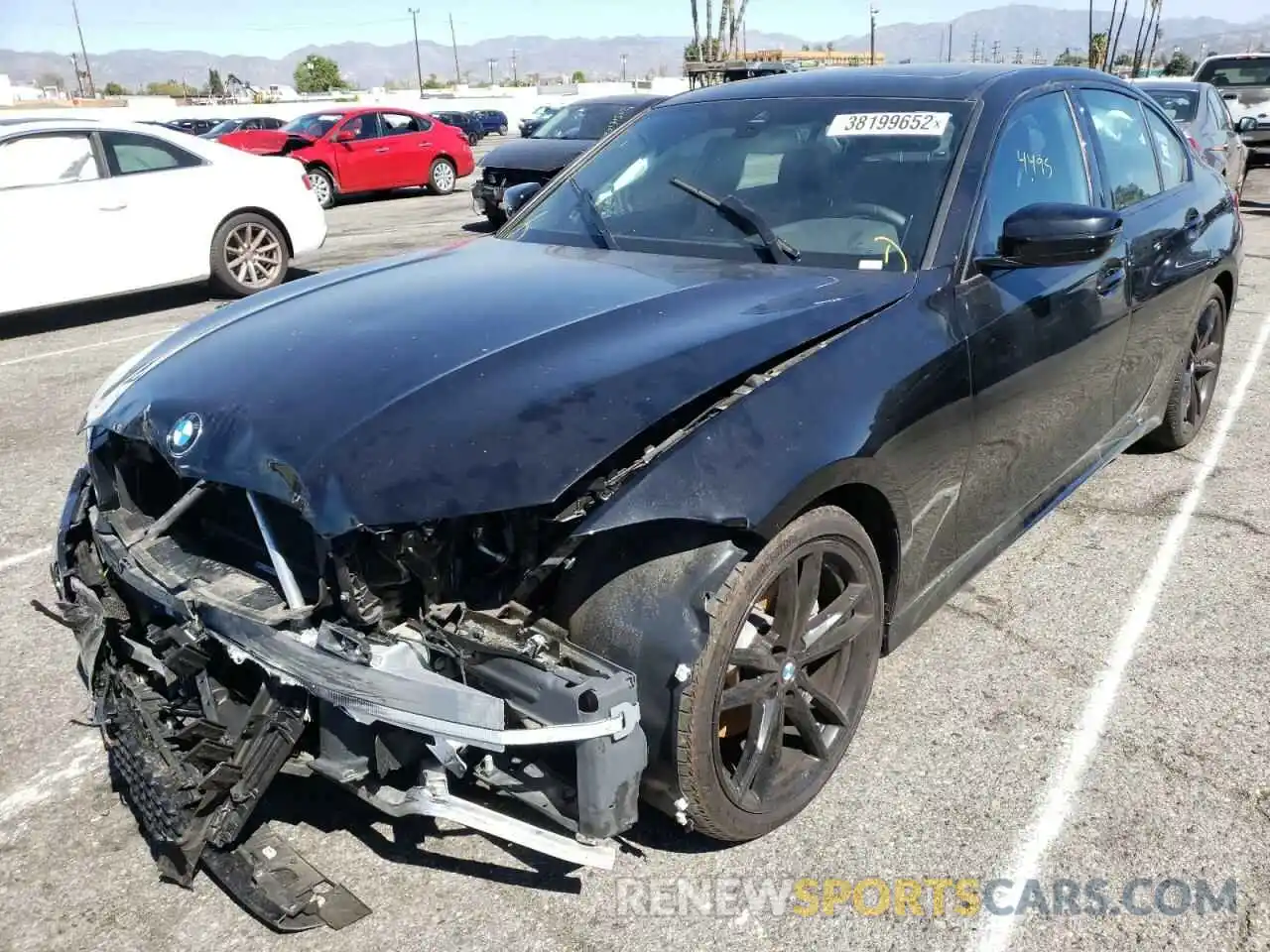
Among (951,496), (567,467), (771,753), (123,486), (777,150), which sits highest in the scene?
(777,150)

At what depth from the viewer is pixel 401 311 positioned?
283cm

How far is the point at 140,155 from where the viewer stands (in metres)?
8.80

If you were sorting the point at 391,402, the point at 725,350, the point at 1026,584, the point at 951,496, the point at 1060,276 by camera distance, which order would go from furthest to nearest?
the point at 1026,584 → the point at 1060,276 → the point at 951,496 → the point at 725,350 → the point at 391,402

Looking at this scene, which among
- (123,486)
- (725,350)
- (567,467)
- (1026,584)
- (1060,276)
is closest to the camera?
(567,467)

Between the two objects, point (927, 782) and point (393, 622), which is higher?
point (393, 622)

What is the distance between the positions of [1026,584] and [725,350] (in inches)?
79.3

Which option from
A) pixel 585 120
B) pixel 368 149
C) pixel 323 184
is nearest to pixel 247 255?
pixel 585 120

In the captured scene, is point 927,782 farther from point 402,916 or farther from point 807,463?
point 402,916

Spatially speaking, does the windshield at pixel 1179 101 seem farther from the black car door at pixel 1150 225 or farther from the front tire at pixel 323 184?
the front tire at pixel 323 184

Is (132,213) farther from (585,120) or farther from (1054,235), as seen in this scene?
(1054,235)

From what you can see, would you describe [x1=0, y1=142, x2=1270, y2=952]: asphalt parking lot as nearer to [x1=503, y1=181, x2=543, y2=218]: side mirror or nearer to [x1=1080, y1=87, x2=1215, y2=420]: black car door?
[x1=1080, y1=87, x2=1215, y2=420]: black car door

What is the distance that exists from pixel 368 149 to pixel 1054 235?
17.1 meters

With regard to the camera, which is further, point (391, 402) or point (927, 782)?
point (927, 782)

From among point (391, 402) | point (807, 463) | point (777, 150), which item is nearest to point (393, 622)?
point (391, 402)
